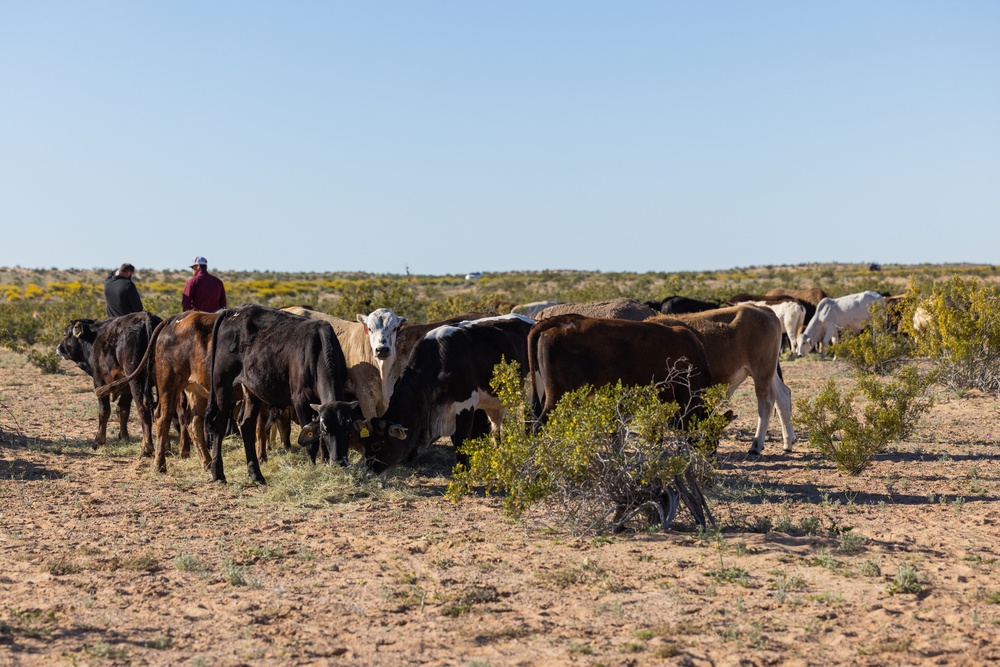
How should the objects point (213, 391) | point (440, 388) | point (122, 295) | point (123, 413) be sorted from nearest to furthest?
point (440, 388) → point (213, 391) → point (123, 413) → point (122, 295)

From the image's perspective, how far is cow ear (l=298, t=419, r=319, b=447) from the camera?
1014 centimetres

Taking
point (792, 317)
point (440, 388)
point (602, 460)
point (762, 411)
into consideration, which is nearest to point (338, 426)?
point (440, 388)

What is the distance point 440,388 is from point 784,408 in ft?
15.8

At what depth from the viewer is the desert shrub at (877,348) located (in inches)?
693

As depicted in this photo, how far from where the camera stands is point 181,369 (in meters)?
11.8

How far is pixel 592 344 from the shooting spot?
10211 millimetres

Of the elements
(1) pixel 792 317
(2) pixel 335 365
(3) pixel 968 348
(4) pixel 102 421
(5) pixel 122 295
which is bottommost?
(4) pixel 102 421

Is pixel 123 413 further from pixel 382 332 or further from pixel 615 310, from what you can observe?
pixel 615 310

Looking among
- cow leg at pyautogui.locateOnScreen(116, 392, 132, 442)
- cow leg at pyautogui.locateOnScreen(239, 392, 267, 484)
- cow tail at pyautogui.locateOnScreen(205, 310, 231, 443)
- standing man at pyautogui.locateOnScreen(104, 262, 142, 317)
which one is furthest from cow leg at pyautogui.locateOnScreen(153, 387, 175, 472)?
standing man at pyautogui.locateOnScreen(104, 262, 142, 317)

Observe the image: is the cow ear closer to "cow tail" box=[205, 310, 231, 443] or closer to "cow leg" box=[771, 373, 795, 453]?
"cow tail" box=[205, 310, 231, 443]

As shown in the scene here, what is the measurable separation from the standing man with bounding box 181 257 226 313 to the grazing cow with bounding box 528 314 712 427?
6107 millimetres

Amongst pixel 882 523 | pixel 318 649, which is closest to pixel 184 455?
pixel 318 649

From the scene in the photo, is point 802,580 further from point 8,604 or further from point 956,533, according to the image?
point 8,604

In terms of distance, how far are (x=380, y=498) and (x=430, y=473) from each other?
1536 millimetres
